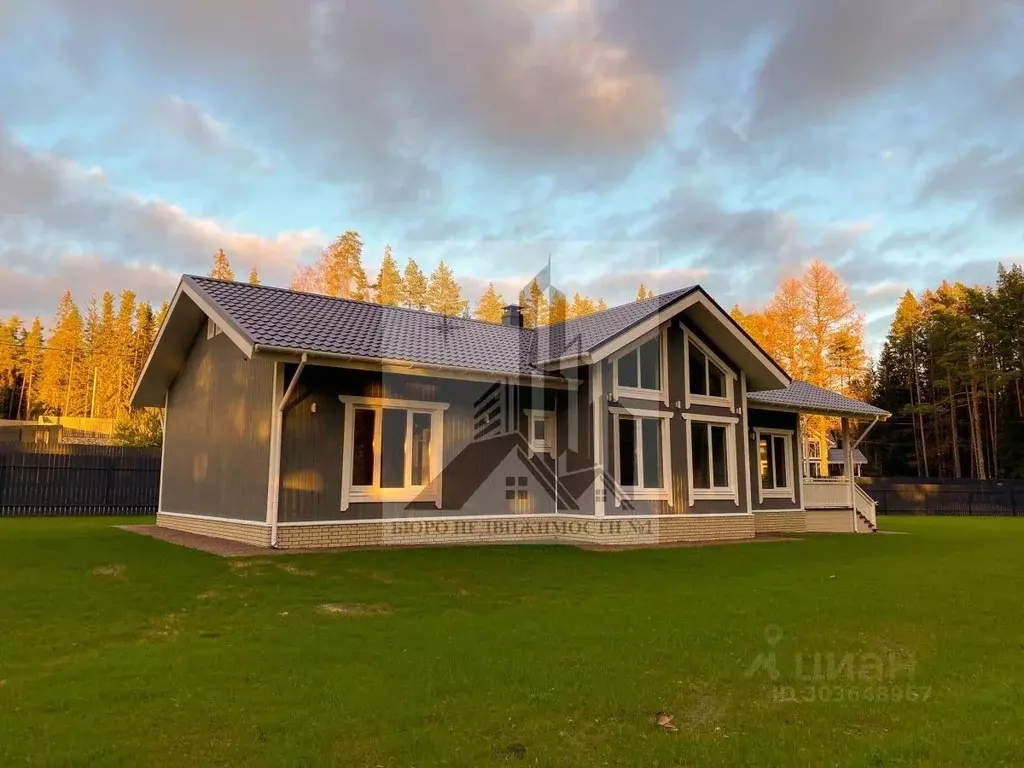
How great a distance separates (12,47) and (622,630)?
1409 centimetres

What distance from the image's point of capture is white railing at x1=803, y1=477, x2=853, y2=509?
1936 cm

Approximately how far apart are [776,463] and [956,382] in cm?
3084

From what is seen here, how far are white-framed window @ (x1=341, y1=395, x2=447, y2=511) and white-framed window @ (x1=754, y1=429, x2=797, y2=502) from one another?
9.68m

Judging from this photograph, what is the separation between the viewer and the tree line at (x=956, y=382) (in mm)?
38938

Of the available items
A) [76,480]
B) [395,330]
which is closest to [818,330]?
[395,330]

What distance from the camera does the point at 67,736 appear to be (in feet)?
11.3

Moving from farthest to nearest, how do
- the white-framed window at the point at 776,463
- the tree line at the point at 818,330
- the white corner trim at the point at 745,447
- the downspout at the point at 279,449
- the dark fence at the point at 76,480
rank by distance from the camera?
the tree line at the point at 818,330 → the dark fence at the point at 76,480 → the white-framed window at the point at 776,463 → the white corner trim at the point at 745,447 → the downspout at the point at 279,449

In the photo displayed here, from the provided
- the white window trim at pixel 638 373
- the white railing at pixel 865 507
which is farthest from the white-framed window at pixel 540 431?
the white railing at pixel 865 507

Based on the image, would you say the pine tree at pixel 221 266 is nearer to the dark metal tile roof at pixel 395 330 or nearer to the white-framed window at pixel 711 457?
the dark metal tile roof at pixel 395 330

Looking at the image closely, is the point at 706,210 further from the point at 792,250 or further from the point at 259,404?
the point at 792,250

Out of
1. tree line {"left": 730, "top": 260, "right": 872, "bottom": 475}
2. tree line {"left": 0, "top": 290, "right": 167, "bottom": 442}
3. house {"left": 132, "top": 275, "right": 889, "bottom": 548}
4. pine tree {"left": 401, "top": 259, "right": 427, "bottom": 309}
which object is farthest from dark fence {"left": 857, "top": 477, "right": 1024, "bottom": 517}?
tree line {"left": 0, "top": 290, "right": 167, "bottom": 442}

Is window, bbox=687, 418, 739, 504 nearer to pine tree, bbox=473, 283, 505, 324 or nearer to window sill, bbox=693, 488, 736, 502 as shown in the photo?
window sill, bbox=693, 488, 736, 502

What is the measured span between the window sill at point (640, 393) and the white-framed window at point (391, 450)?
3656 millimetres

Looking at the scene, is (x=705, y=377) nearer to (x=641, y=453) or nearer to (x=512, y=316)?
(x=641, y=453)
